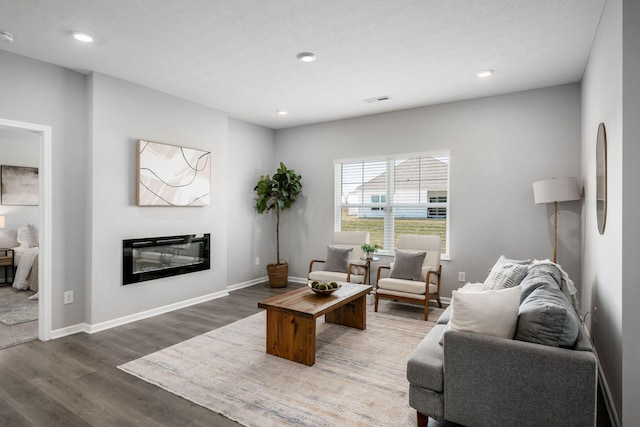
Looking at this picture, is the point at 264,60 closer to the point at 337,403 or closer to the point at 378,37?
the point at 378,37

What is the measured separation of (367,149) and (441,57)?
2.22 meters

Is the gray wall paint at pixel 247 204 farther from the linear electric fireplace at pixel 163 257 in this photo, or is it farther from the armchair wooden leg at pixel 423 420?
the armchair wooden leg at pixel 423 420

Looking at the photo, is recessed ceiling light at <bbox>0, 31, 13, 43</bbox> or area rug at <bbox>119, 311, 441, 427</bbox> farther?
recessed ceiling light at <bbox>0, 31, 13, 43</bbox>

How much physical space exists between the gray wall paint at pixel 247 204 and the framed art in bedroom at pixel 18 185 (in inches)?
149

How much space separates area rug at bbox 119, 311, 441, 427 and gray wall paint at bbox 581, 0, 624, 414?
1.35 m

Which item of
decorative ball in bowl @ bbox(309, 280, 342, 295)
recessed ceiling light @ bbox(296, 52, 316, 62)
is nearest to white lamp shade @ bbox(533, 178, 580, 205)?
decorative ball in bowl @ bbox(309, 280, 342, 295)

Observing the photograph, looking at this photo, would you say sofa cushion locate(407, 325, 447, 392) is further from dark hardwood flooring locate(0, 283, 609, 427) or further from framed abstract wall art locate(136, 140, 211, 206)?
framed abstract wall art locate(136, 140, 211, 206)

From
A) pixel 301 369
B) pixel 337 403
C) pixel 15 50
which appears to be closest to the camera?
pixel 337 403

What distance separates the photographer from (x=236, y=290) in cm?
554

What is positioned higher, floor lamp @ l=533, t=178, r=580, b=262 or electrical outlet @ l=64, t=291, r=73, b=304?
floor lamp @ l=533, t=178, r=580, b=262

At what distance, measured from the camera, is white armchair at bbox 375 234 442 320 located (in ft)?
13.4

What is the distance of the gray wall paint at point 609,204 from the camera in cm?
201

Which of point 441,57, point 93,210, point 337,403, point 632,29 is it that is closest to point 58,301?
point 93,210

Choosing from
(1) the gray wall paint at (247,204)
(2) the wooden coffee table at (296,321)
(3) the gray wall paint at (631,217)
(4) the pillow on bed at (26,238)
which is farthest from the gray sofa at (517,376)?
(4) the pillow on bed at (26,238)
